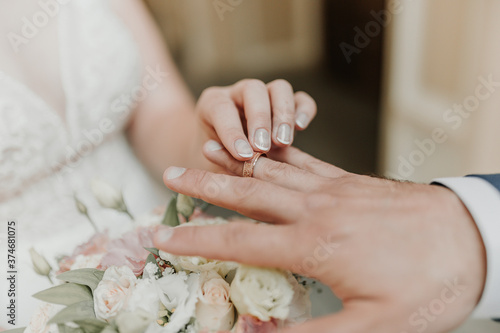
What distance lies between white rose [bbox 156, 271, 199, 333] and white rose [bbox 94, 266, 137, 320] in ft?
0.12

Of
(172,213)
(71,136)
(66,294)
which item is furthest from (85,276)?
(71,136)

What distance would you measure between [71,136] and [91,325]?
681 mm

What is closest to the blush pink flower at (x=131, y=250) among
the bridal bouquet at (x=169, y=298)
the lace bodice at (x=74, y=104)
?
the bridal bouquet at (x=169, y=298)

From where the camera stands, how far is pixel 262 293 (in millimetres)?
418

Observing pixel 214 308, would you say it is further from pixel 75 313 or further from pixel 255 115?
pixel 255 115

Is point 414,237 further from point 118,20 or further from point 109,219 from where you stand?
point 118,20

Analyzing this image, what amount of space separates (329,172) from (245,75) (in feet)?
10.3

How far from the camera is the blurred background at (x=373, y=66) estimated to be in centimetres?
164

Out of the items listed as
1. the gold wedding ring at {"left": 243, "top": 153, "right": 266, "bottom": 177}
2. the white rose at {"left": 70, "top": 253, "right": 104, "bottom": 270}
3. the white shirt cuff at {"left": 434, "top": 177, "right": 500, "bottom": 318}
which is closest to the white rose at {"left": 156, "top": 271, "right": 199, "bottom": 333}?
the white rose at {"left": 70, "top": 253, "right": 104, "bottom": 270}

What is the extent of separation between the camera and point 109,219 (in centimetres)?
95

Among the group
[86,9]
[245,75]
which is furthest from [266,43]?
[86,9]

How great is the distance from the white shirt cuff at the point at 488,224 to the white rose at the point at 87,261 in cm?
46

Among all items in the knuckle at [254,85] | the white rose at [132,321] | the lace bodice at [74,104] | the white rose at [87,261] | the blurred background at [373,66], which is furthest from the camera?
the blurred background at [373,66]

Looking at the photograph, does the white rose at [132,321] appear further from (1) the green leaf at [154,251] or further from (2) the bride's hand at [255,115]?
(2) the bride's hand at [255,115]
